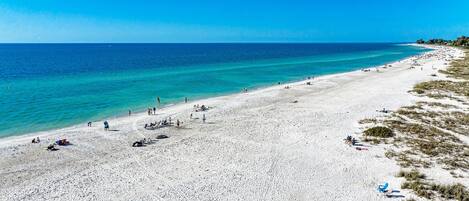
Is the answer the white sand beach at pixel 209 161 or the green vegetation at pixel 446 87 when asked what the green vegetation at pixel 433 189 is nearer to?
the white sand beach at pixel 209 161

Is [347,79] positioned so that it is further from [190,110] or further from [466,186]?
[466,186]

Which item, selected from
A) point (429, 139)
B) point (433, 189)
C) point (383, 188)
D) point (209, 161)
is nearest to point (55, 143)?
point (209, 161)

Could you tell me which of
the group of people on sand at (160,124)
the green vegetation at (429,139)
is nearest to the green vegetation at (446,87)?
the green vegetation at (429,139)

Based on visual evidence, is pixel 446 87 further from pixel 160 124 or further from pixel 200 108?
pixel 160 124

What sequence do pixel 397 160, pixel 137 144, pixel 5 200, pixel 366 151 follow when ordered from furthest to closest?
pixel 137 144 → pixel 366 151 → pixel 397 160 → pixel 5 200

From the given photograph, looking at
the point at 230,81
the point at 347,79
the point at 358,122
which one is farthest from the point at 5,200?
the point at 347,79

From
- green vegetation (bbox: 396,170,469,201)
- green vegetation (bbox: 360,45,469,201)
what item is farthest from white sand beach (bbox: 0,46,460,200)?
green vegetation (bbox: 360,45,469,201)

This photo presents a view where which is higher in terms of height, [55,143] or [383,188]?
[55,143]

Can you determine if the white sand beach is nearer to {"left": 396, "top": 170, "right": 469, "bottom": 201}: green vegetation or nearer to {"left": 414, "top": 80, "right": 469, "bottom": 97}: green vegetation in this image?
{"left": 396, "top": 170, "right": 469, "bottom": 201}: green vegetation
